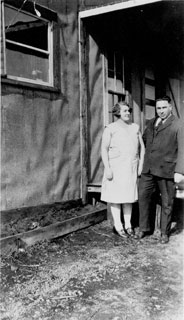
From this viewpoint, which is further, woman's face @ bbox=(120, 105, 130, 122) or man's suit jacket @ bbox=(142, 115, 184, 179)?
woman's face @ bbox=(120, 105, 130, 122)

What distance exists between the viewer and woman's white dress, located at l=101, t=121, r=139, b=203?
17.7 ft

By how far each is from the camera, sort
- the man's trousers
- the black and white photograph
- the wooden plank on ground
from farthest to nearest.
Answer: the man's trousers < the wooden plank on ground < the black and white photograph

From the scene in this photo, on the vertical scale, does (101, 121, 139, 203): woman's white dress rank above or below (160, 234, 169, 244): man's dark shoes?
above

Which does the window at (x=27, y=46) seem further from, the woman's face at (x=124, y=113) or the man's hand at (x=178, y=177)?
the man's hand at (x=178, y=177)

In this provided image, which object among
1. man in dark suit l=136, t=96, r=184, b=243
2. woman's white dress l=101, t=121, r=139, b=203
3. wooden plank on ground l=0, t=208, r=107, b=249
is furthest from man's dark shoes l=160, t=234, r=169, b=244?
wooden plank on ground l=0, t=208, r=107, b=249

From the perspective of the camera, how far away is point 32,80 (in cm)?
570

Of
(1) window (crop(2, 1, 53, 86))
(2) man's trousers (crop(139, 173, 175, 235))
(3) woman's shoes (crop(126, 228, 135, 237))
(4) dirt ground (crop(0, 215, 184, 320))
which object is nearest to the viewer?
(4) dirt ground (crop(0, 215, 184, 320))

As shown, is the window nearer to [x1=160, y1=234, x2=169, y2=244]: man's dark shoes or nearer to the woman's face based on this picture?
the woman's face

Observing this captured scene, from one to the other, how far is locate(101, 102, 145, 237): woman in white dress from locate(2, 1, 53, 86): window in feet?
5.16

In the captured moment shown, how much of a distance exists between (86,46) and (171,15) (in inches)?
82.4

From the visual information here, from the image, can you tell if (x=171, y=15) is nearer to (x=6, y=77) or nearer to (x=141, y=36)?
(x=141, y=36)

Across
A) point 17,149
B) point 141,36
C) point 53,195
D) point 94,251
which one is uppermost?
point 141,36

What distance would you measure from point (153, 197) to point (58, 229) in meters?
1.62

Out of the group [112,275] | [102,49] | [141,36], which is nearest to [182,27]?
[141,36]
